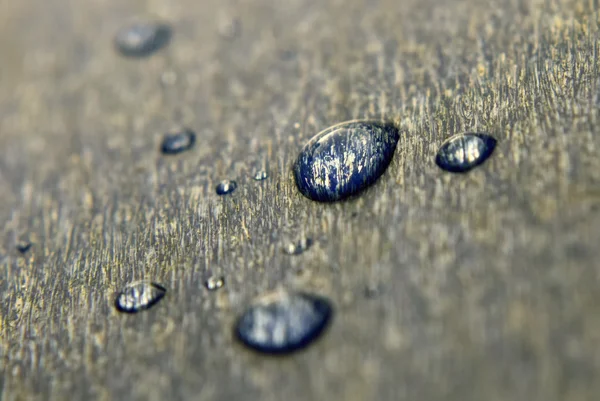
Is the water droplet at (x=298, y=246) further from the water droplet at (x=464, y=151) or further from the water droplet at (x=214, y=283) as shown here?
the water droplet at (x=464, y=151)

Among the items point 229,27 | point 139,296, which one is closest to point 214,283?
point 139,296

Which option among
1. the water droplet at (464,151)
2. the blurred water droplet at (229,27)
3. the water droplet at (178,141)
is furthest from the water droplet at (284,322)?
the blurred water droplet at (229,27)

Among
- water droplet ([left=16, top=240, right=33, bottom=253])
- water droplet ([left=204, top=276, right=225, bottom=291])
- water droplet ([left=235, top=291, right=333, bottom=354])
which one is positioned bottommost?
water droplet ([left=235, top=291, right=333, bottom=354])

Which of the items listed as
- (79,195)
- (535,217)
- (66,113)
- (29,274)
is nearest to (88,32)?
(66,113)

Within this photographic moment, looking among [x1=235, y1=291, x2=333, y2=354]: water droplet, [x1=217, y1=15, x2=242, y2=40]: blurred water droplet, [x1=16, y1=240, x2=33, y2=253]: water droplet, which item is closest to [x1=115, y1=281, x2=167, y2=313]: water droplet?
[x1=235, y1=291, x2=333, y2=354]: water droplet

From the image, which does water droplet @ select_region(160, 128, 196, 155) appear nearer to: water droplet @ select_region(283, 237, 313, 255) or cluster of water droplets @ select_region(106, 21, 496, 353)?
cluster of water droplets @ select_region(106, 21, 496, 353)

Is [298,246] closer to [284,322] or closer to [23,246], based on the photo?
[284,322]
